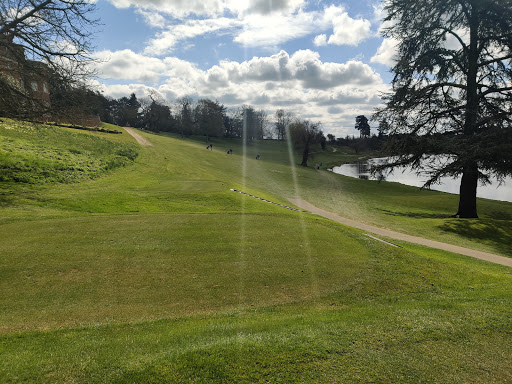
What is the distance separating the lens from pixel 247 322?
20.2 ft

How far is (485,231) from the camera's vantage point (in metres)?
18.6

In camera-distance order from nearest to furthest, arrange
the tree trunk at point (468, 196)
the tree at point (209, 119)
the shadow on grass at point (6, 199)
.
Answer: the shadow on grass at point (6, 199) < the tree trunk at point (468, 196) < the tree at point (209, 119)

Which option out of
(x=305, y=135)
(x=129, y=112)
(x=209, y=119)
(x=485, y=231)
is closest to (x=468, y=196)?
(x=485, y=231)

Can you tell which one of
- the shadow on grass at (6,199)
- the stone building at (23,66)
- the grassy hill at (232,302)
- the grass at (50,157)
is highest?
the stone building at (23,66)

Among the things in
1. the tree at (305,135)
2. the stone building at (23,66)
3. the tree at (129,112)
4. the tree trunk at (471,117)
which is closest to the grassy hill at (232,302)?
the tree trunk at (471,117)

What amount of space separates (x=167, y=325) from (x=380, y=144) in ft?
76.3

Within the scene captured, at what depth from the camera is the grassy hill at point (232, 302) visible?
4344 mm

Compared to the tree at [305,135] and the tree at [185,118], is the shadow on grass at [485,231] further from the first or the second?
the tree at [185,118]

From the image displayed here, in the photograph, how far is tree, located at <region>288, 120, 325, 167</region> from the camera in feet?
229

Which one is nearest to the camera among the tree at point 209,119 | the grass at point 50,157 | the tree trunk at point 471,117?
the tree trunk at point 471,117

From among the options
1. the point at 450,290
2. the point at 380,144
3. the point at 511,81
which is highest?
the point at 511,81

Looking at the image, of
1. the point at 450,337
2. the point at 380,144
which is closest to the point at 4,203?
the point at 450,337

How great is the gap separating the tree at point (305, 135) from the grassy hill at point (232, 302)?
54203mm

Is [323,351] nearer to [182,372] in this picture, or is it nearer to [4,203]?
[182,372]
